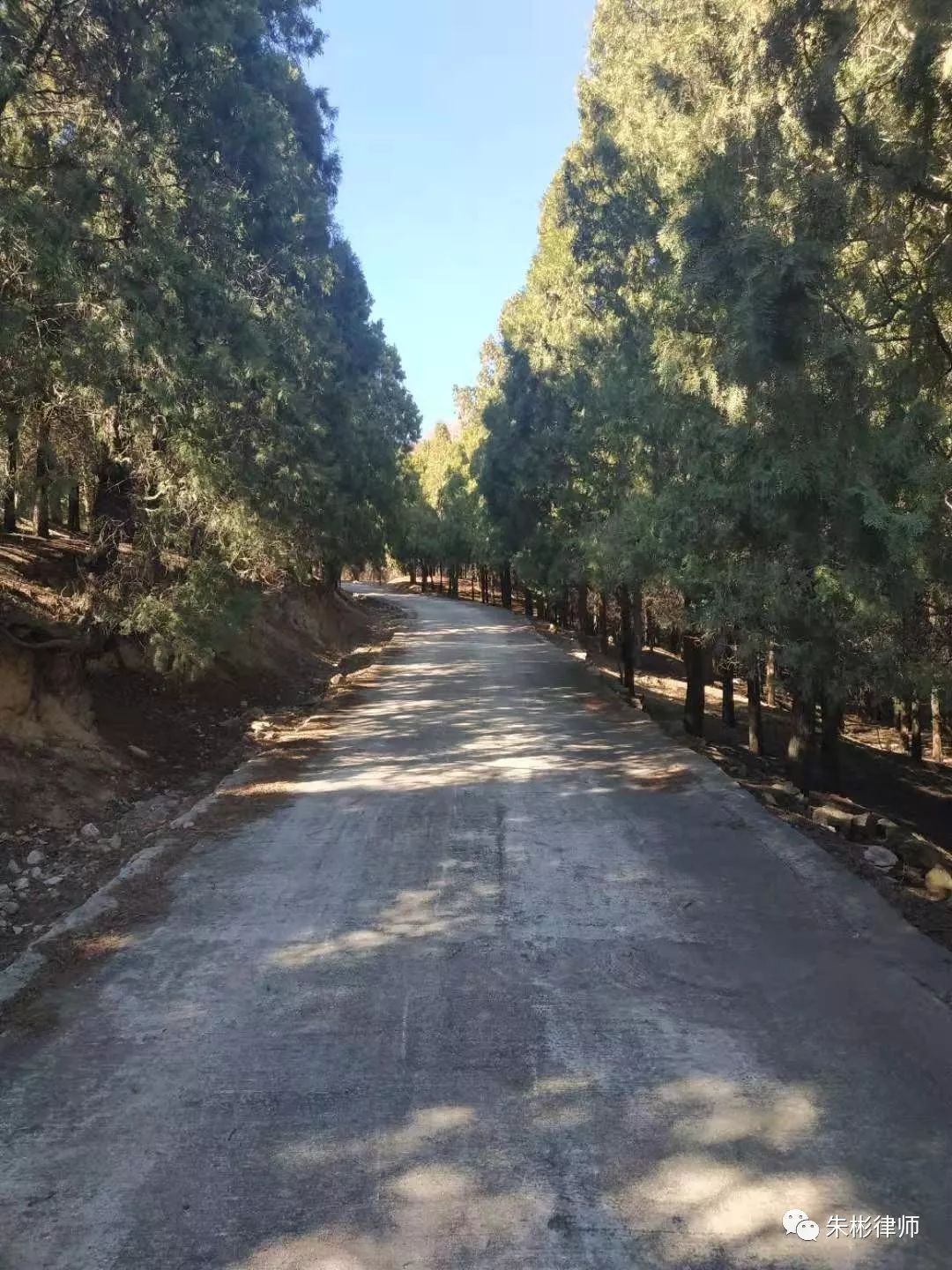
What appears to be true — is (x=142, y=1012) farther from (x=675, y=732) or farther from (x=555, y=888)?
(x=675, y=732)

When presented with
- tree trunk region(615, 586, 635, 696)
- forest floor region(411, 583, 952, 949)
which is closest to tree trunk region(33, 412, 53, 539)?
forest floor region(411, 583, 952, 949)

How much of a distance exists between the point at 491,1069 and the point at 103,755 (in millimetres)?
6569

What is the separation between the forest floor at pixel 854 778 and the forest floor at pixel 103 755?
5.48m

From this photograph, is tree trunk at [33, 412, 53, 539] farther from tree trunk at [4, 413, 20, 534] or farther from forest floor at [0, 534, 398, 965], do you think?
forest floor at [0, 534, 398, 965]

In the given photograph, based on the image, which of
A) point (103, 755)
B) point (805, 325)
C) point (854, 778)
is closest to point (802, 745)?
point (854, 778)

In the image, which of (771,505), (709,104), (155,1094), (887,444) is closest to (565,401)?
(709,104)

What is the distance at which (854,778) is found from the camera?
21.0 meters

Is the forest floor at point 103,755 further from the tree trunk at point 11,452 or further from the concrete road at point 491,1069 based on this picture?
the tree trunk at point 11,452

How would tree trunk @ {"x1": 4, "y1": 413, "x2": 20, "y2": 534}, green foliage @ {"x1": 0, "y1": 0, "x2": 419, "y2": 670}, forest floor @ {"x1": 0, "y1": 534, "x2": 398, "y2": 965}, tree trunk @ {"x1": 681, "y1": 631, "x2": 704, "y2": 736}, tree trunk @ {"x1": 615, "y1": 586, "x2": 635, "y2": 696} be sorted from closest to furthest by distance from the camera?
forest floor @ {"x1": 0, "y1": 534, "x2": 398, "y2": 965}
green foliage @ {"x1": 0, "y1": 0, "x2": 419, "y2": 670}
tree trunk @ {"x1": 4, "y1": 413, "x2": 20, "y2": 534}
tree trunk @ {"x1": 681, "y1": 631, "x2": 704, "y2": 736}
tree trunk @ {"x1": 615, "y1": 586, "x2": 635, "y2": 696}

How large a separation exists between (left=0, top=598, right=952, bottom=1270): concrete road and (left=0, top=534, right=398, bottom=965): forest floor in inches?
38.4

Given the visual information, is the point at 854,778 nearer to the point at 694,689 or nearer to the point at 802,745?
the point at 694,689

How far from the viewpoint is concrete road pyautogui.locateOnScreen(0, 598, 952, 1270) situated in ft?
9.93

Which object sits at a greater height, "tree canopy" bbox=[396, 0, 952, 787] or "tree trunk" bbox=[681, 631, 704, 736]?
"tree canopy" bbox=[396, 0, 952, 787]

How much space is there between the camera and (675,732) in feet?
42.0
